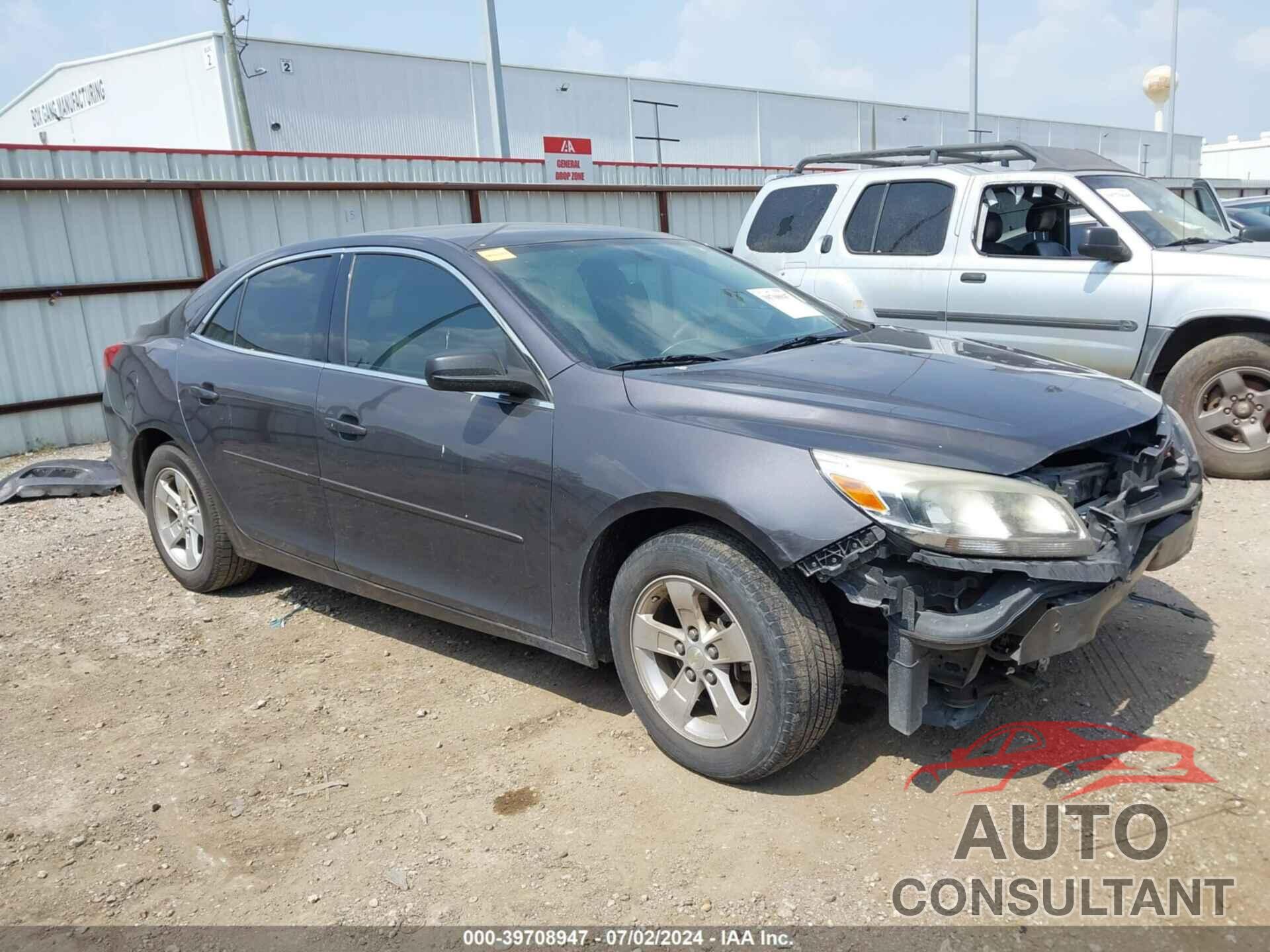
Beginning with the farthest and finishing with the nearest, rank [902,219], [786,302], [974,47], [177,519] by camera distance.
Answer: [974,47] → [902,219] → [177,519] → [786,302]

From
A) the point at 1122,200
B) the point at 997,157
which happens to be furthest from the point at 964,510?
the point at 997,157

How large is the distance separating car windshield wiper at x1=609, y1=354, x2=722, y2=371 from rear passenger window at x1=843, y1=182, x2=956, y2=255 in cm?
433

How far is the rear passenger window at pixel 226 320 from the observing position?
15.8ft

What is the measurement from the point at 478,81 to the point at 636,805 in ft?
122

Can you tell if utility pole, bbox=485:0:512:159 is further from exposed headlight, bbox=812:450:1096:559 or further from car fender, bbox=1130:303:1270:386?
exposed headlight, bbox=812:450:1096:559

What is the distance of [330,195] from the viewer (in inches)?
426

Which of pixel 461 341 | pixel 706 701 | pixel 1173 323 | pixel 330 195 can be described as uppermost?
pixel 330 195

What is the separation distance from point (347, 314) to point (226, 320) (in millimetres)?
983

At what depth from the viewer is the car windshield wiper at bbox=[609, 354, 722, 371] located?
3488 millimetres

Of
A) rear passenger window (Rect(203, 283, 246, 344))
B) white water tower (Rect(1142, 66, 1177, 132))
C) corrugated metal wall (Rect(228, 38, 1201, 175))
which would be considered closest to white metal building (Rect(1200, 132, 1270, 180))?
corrugated metal wall (Rect(228, 38, 1201, 175))

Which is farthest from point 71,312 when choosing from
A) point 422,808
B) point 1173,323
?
point 1173,323

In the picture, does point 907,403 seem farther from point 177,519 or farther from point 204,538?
point 177,519

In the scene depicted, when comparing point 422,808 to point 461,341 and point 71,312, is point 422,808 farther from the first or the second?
point 71,312

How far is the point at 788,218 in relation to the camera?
828cm
